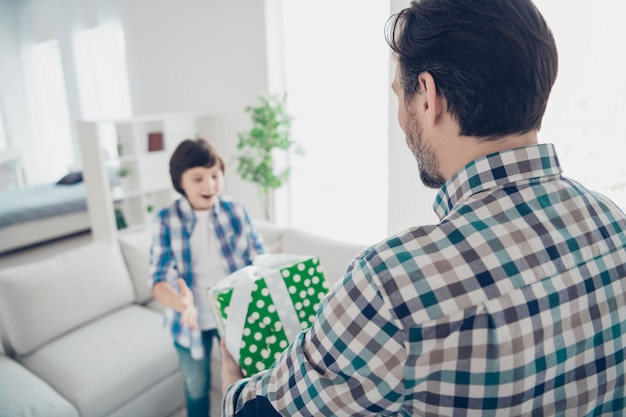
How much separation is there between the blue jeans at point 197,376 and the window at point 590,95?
1980 millimetres

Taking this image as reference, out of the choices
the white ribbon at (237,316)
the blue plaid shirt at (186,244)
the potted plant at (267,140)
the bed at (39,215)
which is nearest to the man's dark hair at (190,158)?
the blue plaid shirt at (186,244)

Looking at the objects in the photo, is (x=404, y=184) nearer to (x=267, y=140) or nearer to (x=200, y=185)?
(x=267, y=140)

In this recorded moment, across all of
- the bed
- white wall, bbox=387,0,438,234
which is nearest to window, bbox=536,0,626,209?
white wall, bbox=387,0,438,234

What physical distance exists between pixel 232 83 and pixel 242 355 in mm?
3318

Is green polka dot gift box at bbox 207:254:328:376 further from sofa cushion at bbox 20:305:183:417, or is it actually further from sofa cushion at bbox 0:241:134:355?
sofa cushion at bbox 0:241:134:355

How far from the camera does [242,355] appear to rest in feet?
3.02

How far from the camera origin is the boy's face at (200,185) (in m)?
1.54

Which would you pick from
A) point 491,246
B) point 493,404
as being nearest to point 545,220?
point 491,246

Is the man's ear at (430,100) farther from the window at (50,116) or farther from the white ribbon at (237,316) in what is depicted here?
the window at (50,116)

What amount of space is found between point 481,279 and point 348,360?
0.61 ft

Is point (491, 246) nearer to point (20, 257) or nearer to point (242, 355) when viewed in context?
point (242, 355)

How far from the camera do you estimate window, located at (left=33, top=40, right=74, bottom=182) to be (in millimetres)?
6648

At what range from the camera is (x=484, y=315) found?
1.63ft

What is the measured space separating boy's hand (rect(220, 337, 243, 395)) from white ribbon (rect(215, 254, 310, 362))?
0.04 feet
